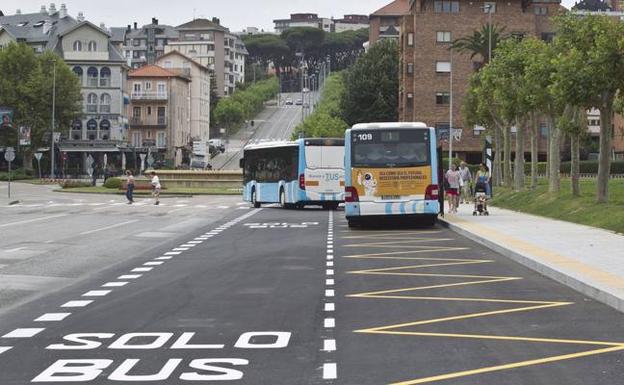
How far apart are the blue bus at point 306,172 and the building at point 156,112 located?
87.4 metres

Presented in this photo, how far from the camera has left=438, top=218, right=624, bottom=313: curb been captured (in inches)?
509

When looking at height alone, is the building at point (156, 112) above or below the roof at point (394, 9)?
below

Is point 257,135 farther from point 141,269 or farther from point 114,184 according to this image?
point 141,269

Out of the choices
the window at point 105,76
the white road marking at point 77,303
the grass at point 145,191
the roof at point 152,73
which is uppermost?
the roof at point 152,73

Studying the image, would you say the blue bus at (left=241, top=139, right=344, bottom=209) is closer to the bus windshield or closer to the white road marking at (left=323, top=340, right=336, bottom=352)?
the bus windshield

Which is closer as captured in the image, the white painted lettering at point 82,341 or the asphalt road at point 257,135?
the white painted lettering at point 82,341

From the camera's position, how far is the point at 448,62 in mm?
95875

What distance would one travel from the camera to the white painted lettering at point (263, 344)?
9.78m

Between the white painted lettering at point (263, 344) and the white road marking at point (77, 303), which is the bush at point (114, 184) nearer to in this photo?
the white road marking at point (77, 303)

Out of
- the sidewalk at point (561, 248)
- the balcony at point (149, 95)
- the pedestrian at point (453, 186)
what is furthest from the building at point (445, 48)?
the sidewalk at point (561, 248)

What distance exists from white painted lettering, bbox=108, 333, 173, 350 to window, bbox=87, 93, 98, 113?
115 metres

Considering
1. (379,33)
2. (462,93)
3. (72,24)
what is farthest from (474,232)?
(379,33)

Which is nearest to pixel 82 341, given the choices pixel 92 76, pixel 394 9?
pixel 92 76

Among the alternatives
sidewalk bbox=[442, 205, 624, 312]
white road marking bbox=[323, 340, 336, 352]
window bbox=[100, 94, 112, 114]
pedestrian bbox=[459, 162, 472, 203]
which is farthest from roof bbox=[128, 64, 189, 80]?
white road marking bbox=[323, 340, 336, 352]
